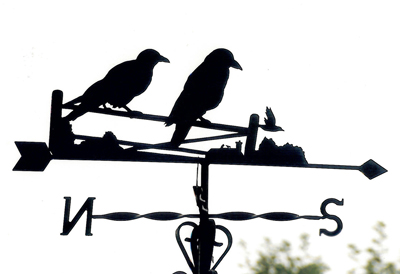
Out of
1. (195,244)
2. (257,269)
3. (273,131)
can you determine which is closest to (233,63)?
(273,131)

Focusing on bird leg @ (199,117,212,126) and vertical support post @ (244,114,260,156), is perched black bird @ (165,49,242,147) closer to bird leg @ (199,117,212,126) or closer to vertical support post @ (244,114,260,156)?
bird leg @ (199,117,212,126)

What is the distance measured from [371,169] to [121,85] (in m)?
1.32

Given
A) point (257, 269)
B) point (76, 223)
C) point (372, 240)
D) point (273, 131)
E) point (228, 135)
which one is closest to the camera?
point (76, 223)

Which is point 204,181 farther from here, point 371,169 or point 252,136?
point 371,169

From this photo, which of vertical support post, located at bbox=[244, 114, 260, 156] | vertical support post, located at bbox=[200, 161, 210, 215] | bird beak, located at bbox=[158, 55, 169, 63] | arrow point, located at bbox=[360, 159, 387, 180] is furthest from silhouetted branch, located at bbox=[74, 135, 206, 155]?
arrow point, located at bbox=[360, 159, 387, 180]

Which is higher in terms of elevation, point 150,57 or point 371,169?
point 150,57

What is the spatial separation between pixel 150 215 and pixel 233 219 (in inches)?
13.9

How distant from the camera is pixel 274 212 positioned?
82.5 inches

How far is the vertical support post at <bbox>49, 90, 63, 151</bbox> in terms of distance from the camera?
1941 mm

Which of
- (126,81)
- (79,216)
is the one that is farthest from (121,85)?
(79,216)

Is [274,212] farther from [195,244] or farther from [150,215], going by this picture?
[150,215]

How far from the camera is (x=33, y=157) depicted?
190 cm

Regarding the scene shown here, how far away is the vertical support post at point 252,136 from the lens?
2191 mm

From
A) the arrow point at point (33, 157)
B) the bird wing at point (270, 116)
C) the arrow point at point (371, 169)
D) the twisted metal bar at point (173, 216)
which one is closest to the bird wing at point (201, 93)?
the bird wing at point (270, 116)
